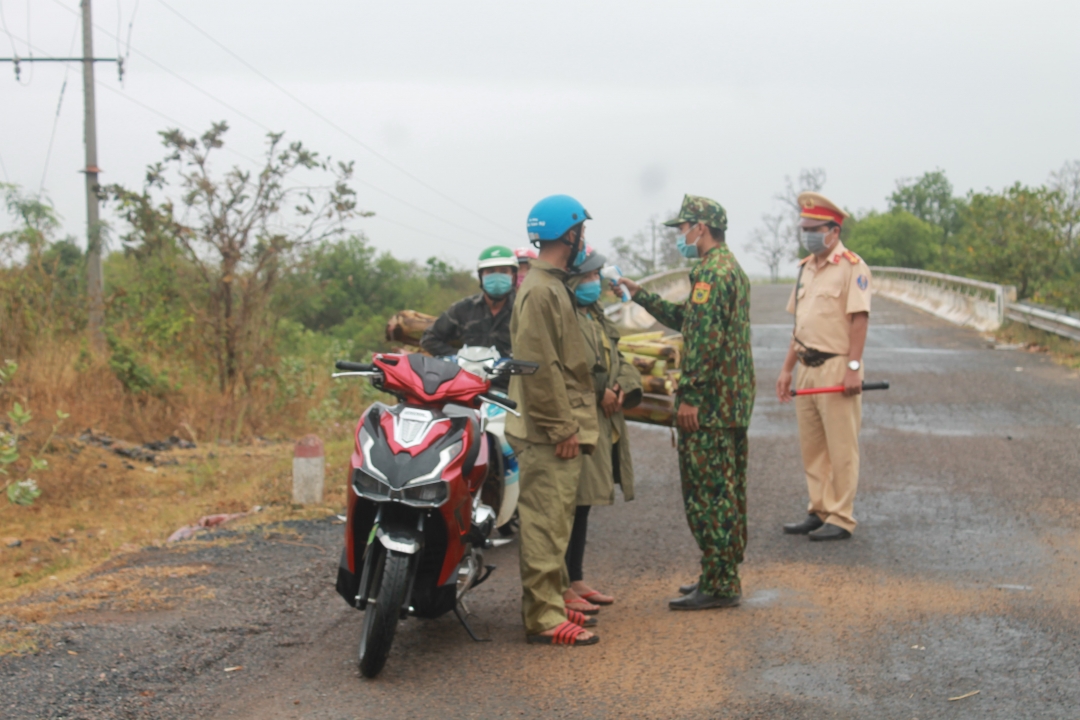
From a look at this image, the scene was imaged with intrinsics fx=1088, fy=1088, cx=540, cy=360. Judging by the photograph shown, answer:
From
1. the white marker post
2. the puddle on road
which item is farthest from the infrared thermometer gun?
the white marker post

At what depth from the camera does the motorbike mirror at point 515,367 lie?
15.3 ft

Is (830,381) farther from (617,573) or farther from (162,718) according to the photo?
(162,718)

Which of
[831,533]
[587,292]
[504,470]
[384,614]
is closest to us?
[384,614]

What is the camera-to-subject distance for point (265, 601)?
5.58 m

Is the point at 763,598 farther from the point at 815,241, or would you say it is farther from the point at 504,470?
the point at 815,241

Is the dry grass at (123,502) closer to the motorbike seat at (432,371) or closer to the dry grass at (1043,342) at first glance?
the motorbike seat at (432,371)

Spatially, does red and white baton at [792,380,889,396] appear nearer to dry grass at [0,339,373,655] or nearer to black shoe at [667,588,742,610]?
black shoe at [667,588,742,610]

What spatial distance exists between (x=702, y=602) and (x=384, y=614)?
1.80 meters

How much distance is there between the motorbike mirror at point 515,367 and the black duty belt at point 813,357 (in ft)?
9.53

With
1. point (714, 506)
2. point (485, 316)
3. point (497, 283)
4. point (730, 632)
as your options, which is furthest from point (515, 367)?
point (485, 316)

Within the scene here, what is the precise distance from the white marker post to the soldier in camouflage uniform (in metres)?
3.24

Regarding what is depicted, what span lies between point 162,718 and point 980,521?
17.1 ft

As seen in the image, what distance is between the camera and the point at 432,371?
15.7 feet

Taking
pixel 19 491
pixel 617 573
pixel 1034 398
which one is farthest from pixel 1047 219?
pixel 19 491
